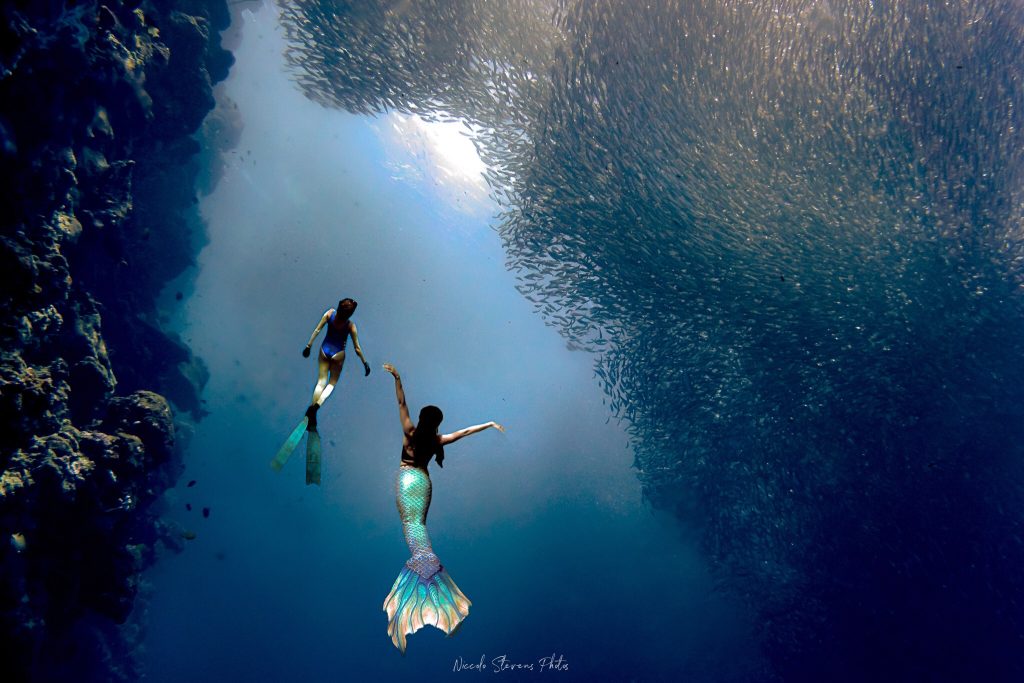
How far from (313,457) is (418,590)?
1.06m

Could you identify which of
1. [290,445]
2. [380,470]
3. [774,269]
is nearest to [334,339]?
[290,445]

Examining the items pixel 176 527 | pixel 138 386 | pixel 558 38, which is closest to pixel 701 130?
pixel 558 38

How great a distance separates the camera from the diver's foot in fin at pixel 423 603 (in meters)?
2.46

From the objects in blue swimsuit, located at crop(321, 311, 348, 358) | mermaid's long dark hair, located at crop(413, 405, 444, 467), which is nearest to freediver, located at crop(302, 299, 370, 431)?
blue swimsuit, located at crop(321, 311, 348, 358)

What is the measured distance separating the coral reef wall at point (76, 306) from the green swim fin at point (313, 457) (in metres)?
6.09

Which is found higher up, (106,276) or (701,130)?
(106,276)

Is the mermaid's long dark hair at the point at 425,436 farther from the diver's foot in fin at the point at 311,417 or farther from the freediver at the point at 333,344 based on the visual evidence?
the freediver at the point at 333,344

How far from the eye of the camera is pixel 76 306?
30.3 ft

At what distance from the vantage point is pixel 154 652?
33.5 m

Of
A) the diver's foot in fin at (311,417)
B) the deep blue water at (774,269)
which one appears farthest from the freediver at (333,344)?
the deep blue water at (774,269)

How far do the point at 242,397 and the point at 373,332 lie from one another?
1677 centimetres

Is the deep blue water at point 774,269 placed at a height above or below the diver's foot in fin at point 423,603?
above

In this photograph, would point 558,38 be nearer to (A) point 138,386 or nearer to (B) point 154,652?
(A) point 138,386

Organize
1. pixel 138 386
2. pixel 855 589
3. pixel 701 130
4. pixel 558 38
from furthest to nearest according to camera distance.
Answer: pixel 138 386 → pixel 855 589 → pixel 558 38 → pixel 701 130
